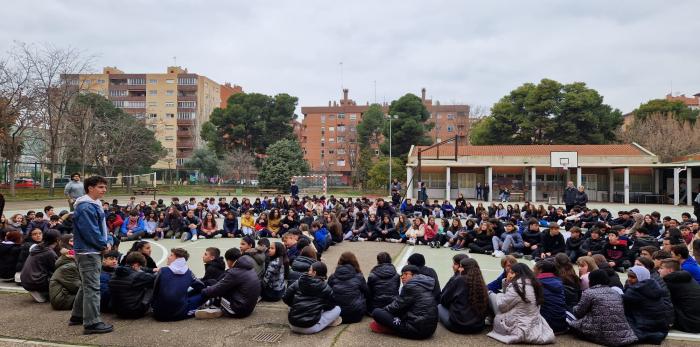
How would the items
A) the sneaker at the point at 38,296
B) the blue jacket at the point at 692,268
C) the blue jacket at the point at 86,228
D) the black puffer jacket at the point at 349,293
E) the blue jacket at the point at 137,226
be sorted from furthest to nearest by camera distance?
1. the blue jacket at the point at 137,226
2. the sneaker at the point at 38,296
3. the blue jacket at the point at 692,268
4. the black puffer jacket at the point at 349,293
5. the blue jacket at the point at 86,228

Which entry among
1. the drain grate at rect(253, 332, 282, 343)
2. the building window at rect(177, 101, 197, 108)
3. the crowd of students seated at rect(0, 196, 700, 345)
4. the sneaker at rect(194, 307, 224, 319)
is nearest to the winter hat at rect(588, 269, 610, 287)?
the crowd of students seated at rect(0, 196, 700, 345)

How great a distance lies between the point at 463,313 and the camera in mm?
5777

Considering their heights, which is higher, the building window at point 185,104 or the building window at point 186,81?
the building window at point 186,81

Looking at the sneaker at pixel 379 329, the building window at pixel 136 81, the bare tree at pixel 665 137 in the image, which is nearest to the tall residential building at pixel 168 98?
the building window at pixel 136 81

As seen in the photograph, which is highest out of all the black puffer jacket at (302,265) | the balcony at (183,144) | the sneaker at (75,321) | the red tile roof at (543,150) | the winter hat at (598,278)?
the balcony at (183,144)

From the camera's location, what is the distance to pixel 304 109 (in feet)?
273

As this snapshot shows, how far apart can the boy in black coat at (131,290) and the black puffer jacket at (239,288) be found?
0.75 metres

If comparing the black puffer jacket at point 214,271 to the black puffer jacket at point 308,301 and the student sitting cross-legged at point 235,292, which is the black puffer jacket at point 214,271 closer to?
the student sitting cross-legged at point 235,292

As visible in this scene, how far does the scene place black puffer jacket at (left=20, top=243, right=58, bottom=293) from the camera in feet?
22.5

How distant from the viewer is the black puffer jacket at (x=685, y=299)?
596cm

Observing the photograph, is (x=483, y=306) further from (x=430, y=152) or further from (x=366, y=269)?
(x=430, y=152)

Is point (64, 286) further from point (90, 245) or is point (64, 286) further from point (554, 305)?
point (554, 305)

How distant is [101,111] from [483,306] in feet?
179

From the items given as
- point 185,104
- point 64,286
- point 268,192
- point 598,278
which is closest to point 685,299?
point 598,278
